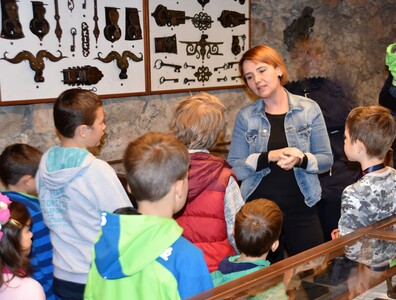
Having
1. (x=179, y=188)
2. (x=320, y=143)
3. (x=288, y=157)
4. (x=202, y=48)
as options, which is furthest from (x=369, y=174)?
(x=202, y=48)

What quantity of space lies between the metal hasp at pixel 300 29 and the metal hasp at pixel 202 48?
1.08m

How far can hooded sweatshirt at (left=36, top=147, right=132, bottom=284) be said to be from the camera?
246cm

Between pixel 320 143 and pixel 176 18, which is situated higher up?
pixel 176 18

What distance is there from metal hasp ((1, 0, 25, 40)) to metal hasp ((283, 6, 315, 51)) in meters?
2.93

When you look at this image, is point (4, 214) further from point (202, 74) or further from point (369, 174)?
point (202, 74)

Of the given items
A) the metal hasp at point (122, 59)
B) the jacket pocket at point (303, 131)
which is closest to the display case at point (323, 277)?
the jacket pocket at point (303, 131)

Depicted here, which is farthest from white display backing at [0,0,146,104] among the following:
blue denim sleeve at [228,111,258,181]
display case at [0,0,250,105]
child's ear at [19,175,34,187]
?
blue denim sleeve at [228,111,258,181]

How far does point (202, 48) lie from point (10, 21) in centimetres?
172

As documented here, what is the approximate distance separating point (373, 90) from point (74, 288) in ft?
16.5

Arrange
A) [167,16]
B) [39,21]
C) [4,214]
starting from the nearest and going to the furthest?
[4,214] < [39,21] < [167,16]

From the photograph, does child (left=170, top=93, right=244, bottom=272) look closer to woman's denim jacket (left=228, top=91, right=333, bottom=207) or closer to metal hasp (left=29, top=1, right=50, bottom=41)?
woman's denim jacket (left=228, top=91, right=333, bottom=207)

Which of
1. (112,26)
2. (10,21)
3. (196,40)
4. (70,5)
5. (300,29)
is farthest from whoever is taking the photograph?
(300,29)

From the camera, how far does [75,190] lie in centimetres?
247

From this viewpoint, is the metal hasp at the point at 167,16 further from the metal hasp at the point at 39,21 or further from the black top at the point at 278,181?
the black top at the point at 278,181
